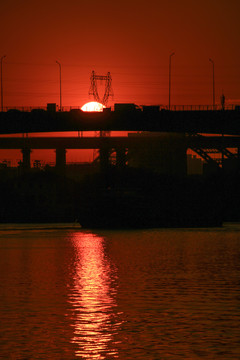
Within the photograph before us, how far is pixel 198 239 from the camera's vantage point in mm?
80125

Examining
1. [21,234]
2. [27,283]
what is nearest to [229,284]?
[27,283]

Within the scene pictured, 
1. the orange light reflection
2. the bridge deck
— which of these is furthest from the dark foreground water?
the bridge deck

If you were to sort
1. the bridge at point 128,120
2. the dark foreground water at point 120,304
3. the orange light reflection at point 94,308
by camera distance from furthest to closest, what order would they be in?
the bridge at point 128,120, the dark foreground water at point 120,304, the orange light reflection at point 94,308

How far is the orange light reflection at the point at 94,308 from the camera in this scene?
22.0 metres

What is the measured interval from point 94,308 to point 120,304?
148cm

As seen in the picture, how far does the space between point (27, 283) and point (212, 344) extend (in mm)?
18544

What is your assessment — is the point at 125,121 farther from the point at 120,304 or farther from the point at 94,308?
the point at 94,308

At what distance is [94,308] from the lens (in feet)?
99.6

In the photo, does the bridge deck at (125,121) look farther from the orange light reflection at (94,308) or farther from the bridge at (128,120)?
the orange light reflection at (94,308)

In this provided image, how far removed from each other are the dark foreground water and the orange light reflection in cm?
3

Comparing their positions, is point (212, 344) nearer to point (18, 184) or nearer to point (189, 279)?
point (189, 279)

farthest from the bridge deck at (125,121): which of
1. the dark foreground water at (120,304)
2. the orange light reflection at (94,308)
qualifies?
the orange light reflection at (94,308)

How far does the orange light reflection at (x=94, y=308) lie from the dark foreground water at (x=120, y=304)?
3 cm

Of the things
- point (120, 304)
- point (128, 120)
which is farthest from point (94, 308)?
point (128, 120)
